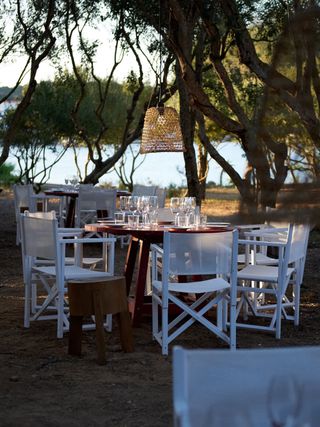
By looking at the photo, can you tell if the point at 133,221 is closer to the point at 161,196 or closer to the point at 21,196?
the point at 161,196

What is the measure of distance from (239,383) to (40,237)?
458cm

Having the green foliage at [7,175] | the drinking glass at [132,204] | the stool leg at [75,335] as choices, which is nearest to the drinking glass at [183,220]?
the drinking glass at [132,204]

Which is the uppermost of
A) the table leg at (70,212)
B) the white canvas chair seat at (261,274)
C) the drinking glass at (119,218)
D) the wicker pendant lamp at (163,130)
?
the wicker pendant lamp at (163,130)

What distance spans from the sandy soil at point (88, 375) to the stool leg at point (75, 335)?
73 millimetres

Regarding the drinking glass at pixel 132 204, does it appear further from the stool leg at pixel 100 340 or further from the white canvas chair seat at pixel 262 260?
the stool leg at pixel 100 340

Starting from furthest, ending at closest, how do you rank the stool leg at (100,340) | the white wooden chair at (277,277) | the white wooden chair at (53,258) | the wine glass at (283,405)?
the white wooden chair at (277,277) → the white wooden chair at (53,258) → the stool leg at (100,340) → the wine glass at (283,405)

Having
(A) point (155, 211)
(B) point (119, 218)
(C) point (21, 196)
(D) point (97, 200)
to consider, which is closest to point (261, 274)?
(A) point (155, 211)

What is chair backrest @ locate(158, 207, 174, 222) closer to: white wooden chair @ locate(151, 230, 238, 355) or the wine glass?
white wooden chair @ locate(151, 230, 238, 355)

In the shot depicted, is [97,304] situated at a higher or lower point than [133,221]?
lower

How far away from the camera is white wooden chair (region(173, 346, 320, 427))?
1.51 m

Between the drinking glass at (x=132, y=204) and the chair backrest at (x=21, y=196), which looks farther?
the chair backrest at (x=21, y=196)

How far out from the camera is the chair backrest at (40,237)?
19.4 feet

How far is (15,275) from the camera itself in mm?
9406

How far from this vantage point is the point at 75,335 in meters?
5.42
